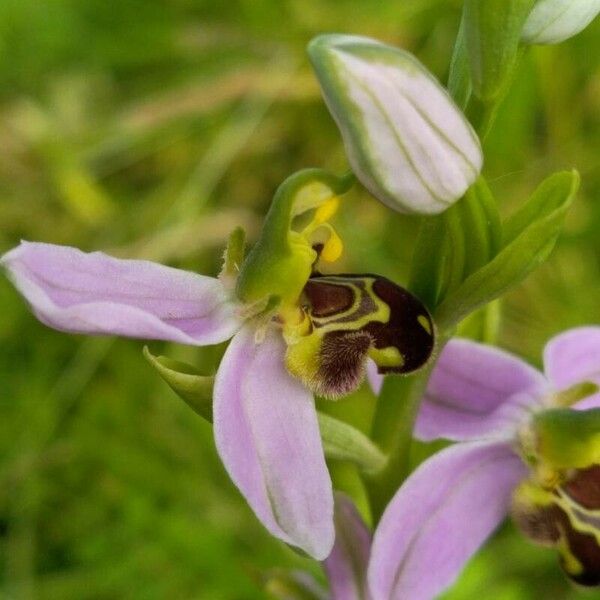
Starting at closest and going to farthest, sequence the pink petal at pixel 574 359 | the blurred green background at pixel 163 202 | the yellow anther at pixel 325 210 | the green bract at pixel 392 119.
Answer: the green bract at pixel 392 119 → the yellow anther at pixel 325 210 → the pink petal at pixel 574 359 → the blurred green background at pixel 163 202

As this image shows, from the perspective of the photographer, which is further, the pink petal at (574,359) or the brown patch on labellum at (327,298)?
the pink petal at (574,359)

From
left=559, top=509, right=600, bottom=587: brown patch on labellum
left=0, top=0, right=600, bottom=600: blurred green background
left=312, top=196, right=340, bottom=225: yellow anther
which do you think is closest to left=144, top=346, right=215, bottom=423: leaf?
left=312, top=196, right=340, bottom=225: yellow anther

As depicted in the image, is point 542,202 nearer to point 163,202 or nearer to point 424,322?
point 424,322

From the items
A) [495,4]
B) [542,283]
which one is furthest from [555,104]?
[495,4]

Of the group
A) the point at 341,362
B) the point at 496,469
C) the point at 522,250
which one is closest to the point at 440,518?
the point at 496,469

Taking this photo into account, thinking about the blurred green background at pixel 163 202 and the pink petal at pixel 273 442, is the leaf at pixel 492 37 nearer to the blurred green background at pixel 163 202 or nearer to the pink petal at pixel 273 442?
the pink petal at pixel 273 442

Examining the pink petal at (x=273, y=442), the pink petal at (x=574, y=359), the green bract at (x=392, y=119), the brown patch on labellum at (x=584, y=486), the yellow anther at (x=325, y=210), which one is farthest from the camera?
the pink petal at (x=574, y=359)

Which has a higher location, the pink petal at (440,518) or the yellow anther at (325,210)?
the yellow anther at (325,210)

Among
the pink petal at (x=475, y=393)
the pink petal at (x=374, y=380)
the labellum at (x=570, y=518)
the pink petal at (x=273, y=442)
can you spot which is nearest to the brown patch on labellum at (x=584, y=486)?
the labellum at (x=570, y=518)
